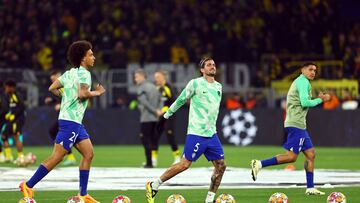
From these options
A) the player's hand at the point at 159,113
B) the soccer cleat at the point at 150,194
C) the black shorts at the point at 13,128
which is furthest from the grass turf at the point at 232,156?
the soccer cleat at the point at 150,194

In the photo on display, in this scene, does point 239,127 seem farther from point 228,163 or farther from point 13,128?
point 13,128

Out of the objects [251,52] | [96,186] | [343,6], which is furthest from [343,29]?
[96,186]

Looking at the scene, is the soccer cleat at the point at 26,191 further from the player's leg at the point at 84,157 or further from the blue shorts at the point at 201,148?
the blue shorts at the point at 201,148

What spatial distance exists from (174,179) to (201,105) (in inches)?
203

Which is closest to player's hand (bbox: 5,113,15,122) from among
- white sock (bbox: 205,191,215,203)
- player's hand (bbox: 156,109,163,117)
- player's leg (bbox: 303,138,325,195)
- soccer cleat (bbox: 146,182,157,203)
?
player's hand (bbox: 156,109,163,117)

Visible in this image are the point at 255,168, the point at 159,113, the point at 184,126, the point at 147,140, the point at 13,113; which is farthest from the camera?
the point at 184,126

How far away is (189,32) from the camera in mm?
40312

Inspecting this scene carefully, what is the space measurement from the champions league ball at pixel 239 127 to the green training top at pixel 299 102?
18.3m

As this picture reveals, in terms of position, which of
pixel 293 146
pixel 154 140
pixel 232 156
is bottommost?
pixel 232 156

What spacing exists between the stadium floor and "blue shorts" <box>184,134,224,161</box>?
10.4 feet

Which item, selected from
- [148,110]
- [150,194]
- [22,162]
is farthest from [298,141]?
[22,162]

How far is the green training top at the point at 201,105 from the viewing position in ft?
51.1

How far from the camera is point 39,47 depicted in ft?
124

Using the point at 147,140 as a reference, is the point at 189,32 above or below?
above
